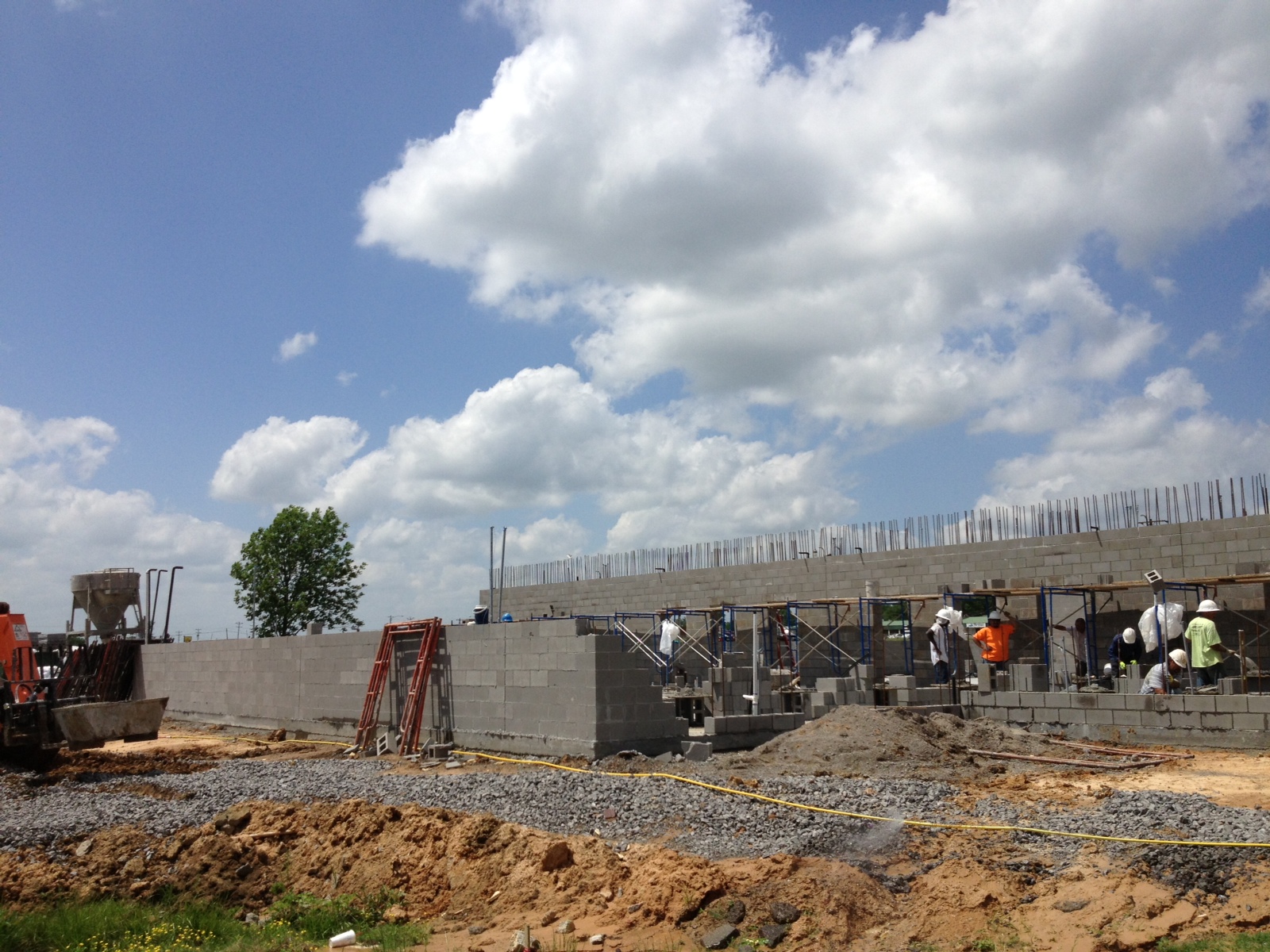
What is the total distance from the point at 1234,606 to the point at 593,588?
52.6 ft

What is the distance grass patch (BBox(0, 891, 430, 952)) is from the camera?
7.66 meters

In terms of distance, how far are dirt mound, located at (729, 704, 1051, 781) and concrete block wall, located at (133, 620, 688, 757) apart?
1.55m

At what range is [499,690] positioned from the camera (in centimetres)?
1430

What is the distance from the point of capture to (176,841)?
9.15 m

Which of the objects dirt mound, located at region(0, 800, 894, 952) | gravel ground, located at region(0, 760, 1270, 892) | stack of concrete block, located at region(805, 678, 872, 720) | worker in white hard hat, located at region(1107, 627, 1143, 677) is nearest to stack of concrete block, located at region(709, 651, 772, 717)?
stack of concrete block, located at region(805, 678, 872, 720)

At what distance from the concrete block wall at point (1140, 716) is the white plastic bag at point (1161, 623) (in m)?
1.28

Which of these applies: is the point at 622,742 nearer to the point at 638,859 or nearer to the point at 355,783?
the point at 355,783

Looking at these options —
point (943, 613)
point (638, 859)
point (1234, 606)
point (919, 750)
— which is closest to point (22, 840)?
point (638, 859)

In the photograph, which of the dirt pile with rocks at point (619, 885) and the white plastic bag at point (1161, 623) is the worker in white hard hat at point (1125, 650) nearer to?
the white plastic bag at point (1161, 623)

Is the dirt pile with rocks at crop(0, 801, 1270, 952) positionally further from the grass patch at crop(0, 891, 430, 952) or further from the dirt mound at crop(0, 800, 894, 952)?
the grass patch at crop(0, 891, 430, 952)

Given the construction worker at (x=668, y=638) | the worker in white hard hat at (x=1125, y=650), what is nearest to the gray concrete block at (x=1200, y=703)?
the worker in white hard hat at (x=1125, y=650)

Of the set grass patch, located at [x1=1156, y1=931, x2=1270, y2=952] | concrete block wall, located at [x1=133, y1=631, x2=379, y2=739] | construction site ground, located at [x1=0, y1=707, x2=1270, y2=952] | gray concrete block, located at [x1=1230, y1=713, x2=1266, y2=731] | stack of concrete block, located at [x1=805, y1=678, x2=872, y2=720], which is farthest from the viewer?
concrete block wall, located at [x1=133, y1=631, x2=379, y2=739]

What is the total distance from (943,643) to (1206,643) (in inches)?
156

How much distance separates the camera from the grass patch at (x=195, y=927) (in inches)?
301
